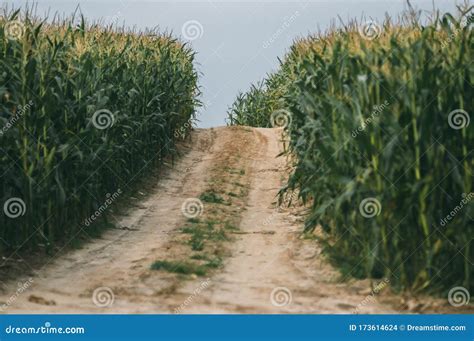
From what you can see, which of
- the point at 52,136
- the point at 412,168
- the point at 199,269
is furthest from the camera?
the point at 52,136

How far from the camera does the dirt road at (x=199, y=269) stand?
8.20 metres

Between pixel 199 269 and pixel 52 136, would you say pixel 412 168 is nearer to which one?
pixel 199 269

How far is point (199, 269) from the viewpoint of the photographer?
31.0ft

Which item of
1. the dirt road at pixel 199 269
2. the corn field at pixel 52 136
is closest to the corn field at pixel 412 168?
the dirt road at pixel 199 269

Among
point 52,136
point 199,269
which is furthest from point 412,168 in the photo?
point 52,136

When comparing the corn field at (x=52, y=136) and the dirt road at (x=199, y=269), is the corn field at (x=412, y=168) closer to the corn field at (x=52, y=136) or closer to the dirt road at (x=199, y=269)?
the dirt road at (x=199, y=269)

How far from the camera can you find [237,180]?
17.2 meters

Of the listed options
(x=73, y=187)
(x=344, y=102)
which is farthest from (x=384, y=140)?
(x=73, y=187)

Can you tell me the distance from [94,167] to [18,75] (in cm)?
224

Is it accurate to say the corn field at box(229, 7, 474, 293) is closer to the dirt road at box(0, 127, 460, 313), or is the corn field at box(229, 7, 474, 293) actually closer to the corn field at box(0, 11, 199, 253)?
the dirt road at box(0, 127, 460, 313)

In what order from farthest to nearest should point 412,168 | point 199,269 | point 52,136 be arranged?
point 52,136, point 199,269, point 412,168

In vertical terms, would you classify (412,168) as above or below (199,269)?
above

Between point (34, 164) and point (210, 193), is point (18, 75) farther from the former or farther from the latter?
point (210, 193)

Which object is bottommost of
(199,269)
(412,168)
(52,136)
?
(199,269)
